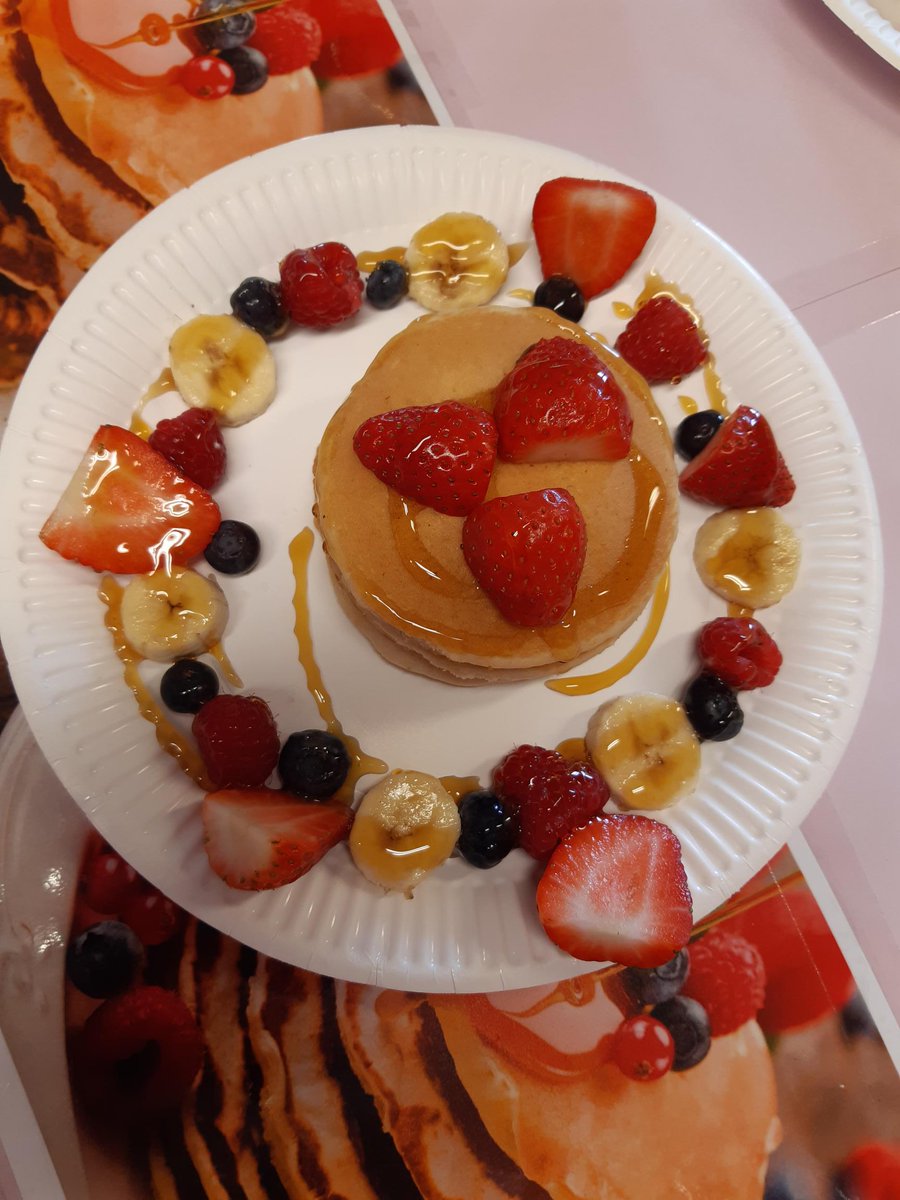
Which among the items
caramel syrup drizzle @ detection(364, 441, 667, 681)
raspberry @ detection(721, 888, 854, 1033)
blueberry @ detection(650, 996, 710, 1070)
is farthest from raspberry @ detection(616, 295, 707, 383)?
blueberry @ detection(650, 996, 710, 1070)

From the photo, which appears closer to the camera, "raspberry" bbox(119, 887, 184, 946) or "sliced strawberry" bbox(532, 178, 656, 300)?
"raspberry" bbox(119, 887, 184, 946)

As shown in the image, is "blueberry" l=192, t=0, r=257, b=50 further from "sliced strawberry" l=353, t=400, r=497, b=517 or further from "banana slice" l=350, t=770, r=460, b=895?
"banana slice" l=350, t=770, r=460, b=895

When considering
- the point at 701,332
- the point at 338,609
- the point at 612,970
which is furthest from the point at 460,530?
the point at 612,970

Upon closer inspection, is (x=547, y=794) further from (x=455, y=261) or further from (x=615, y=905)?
(x=455, y=261)

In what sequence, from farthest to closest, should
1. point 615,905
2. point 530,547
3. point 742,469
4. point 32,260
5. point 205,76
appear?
point 205,76 → point 32,260 → point 742,469 → point 615,905 → point 530,547

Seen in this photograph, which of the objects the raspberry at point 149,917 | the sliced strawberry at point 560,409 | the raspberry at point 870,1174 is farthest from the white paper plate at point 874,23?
the raspberry at point 149,917

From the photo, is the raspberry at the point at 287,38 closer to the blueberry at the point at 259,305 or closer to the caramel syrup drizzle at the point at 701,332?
the blueberry at the point at 259,305
